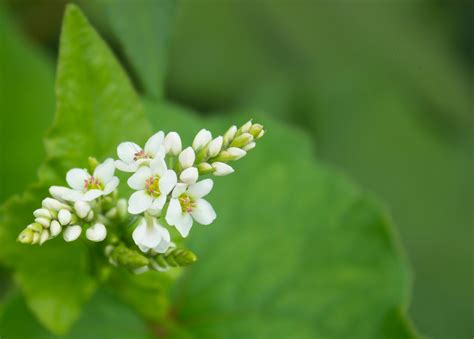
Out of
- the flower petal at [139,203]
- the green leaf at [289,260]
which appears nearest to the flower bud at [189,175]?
the flower petal at [139,203]

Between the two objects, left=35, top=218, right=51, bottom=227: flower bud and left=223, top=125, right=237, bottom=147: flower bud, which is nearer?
left=35, top=218, right=51, bottom=227: flower bud

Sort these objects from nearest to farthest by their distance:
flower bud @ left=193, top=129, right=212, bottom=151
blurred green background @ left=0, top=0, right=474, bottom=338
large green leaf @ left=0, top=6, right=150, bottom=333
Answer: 1. flower bud @ left=193, top=129, right=212, bottom=151
2. large green leaf @ left=0, top=6, right=150, bottom=333
3. blurred green background @ left=0, top=0, right=474, bottom=338

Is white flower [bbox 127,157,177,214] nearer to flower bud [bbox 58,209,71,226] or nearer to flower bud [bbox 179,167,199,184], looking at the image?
flower bud [bbox 179,167,199,184]

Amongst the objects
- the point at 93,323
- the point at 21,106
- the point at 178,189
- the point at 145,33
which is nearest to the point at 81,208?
the point at 178,189

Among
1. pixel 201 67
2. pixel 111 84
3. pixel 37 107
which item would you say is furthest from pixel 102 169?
pixel 201 67

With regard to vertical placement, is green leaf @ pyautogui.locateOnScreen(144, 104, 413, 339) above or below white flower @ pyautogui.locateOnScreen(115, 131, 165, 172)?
below

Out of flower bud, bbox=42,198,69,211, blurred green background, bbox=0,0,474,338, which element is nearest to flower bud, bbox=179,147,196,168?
flower bud, bbox=42,198,69,211

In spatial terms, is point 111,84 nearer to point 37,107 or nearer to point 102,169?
point 102,169
